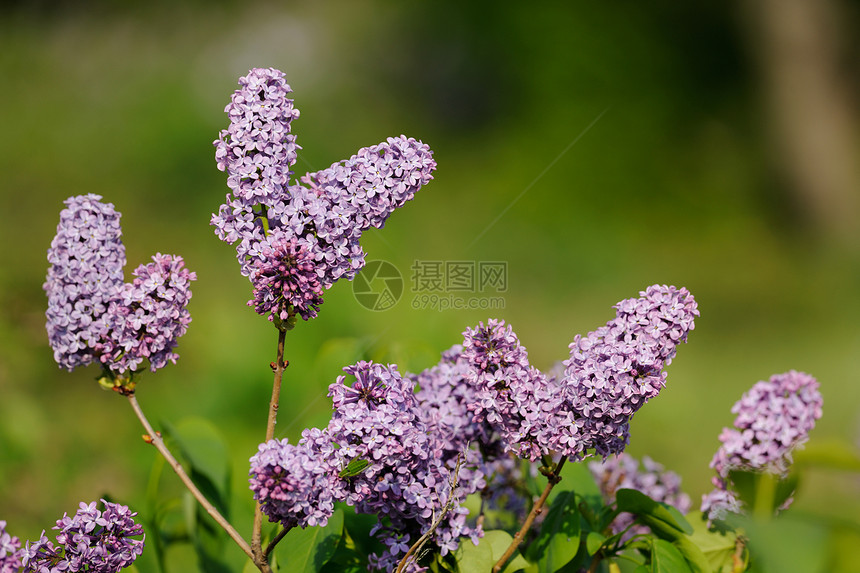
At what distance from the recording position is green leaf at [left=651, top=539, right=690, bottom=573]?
36.3 inches

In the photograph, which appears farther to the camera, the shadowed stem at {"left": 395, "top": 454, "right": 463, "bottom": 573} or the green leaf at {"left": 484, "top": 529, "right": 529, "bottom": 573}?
the green leaf at {"left": 484, "top": 529, "right": 529, "bottom": 573}

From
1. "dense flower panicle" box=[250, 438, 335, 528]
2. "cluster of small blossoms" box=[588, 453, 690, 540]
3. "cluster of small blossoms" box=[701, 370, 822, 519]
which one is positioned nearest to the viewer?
"dense flower panicle" box=[250, 438, 335, 528]

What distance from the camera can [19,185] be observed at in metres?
4.82

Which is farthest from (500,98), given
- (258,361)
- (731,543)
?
(731,543)

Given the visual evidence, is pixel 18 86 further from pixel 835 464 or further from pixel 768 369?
pixel 835 464

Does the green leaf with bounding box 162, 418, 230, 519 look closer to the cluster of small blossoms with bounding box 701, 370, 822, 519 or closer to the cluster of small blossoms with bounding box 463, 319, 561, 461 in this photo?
the cluster of small blossoms with bounding box 463, 319, 561, 461

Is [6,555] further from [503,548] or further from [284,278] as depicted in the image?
[503,548]

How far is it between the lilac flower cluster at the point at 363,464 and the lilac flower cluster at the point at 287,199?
115mm

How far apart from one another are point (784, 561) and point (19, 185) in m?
4.99

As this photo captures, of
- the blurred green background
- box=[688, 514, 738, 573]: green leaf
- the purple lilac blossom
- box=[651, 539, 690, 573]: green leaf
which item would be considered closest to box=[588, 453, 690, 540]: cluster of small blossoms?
box=[688, 514, 738, 573]: green leaf

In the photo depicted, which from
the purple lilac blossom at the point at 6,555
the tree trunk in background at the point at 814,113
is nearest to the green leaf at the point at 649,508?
the purple lilac blossom at the point at 6,555

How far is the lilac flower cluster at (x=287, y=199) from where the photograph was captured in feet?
2.84

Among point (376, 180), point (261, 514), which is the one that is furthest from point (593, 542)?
point (376, 180)

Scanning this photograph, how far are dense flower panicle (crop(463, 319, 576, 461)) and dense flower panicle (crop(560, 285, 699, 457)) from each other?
0.03 metres
